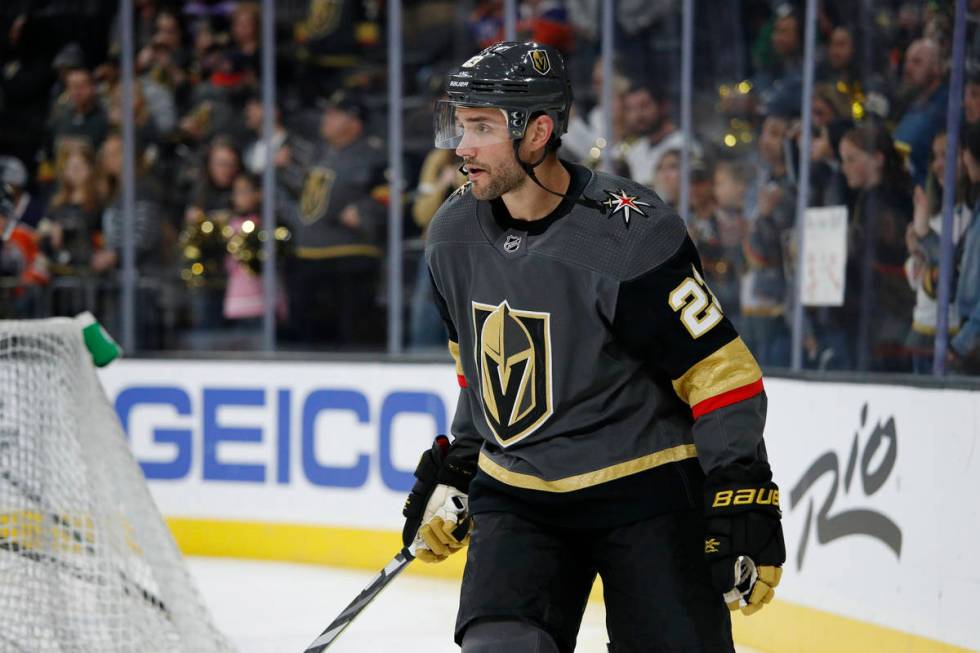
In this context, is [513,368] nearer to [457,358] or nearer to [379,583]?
[457,358]

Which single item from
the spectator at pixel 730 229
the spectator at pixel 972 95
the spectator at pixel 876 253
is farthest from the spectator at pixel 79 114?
the spectator at pixel 972 95

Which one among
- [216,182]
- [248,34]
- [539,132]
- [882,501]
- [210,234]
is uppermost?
[248,34]

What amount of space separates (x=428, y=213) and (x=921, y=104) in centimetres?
269

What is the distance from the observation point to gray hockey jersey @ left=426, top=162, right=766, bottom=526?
2180 mm

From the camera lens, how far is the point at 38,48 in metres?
7.21

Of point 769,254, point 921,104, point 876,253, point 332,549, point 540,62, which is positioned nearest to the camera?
point 540,62

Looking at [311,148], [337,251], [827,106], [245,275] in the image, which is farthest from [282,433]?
[827,106]

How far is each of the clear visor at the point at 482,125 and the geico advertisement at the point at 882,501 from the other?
1.55 m

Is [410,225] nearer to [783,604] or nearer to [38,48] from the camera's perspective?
[38,48]

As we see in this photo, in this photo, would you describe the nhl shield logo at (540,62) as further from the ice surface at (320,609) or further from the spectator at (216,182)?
the spectator at (216,182)

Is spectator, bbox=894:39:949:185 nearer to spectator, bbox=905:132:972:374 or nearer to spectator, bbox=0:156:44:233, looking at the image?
spectator, bbox=905:132:972:374

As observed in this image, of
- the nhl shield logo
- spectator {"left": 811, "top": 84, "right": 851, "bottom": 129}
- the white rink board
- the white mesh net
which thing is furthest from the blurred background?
the nhl shield logo

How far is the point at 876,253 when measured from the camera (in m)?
4.61

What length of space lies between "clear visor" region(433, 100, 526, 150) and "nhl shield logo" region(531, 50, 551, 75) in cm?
9
